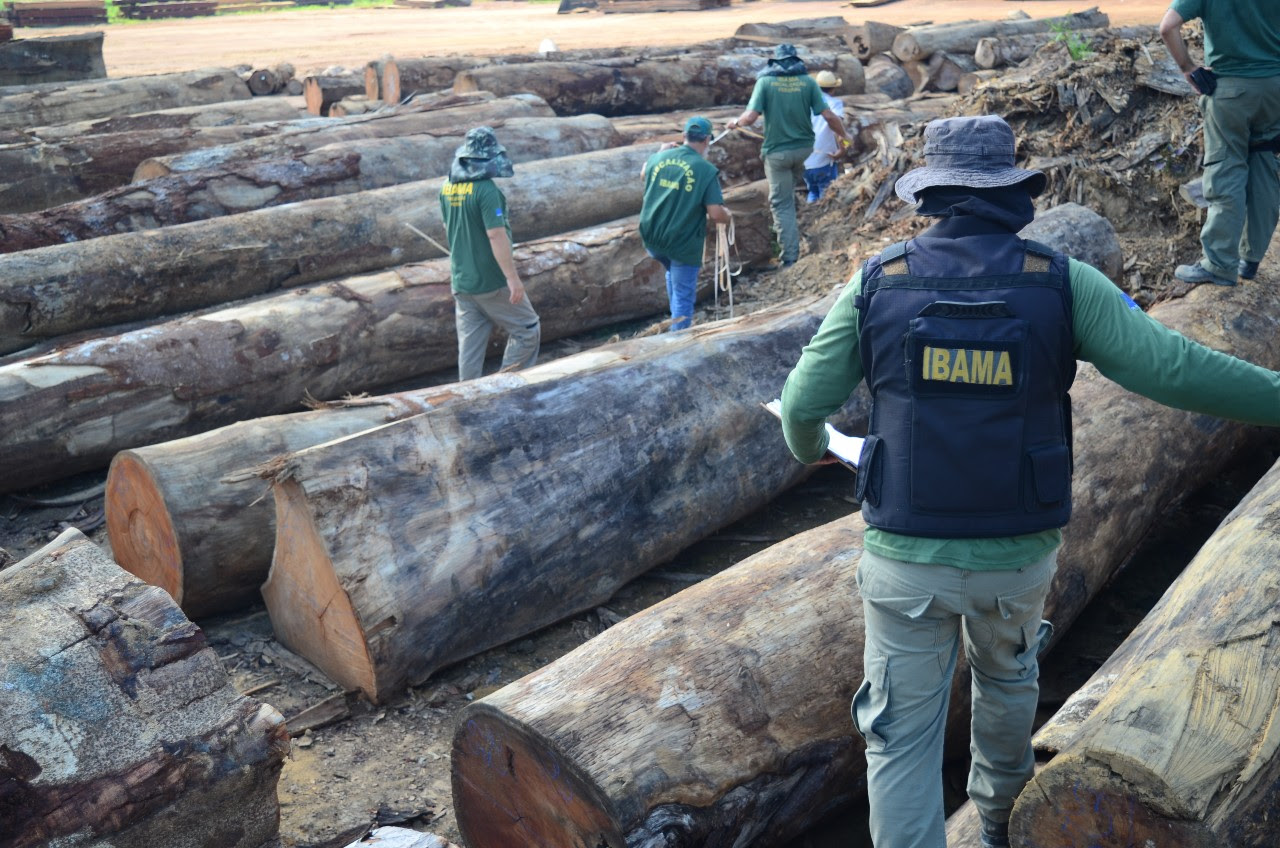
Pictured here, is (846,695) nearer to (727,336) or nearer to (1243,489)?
(727,336)

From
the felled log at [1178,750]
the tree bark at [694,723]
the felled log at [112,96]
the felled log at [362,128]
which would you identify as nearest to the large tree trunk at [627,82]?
the felled log at [362,128]

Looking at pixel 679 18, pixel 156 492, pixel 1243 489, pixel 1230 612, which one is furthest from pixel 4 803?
pixel 679 18

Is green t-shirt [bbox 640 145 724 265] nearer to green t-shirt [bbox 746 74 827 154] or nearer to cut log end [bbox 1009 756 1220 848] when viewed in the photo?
green t-shirt [bbox 746 74 827 154]

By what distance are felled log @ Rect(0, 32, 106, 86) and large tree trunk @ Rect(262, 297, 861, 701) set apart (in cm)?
1262

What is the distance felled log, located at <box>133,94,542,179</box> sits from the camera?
972 centimetres

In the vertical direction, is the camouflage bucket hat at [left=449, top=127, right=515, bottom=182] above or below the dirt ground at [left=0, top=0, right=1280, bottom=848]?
above

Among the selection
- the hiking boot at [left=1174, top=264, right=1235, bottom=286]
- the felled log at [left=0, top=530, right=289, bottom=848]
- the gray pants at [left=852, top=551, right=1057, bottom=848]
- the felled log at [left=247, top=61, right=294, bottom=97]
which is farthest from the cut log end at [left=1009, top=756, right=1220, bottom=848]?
the felled log at [left=247, top=61, right=294, bottom=97]

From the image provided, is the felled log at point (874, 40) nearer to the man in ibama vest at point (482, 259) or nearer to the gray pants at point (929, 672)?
the man in ibama vest at point (482, 259)

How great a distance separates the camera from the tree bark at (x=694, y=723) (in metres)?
3.16

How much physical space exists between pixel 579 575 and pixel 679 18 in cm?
2591

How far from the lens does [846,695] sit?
3.61m

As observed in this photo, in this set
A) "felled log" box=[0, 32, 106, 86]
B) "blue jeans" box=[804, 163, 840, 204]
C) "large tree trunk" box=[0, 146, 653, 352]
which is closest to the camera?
"large tree trunk" box=[0, 146, 653, 352]

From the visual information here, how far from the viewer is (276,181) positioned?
31.4ft

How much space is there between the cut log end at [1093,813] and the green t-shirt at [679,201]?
5.81 meters
